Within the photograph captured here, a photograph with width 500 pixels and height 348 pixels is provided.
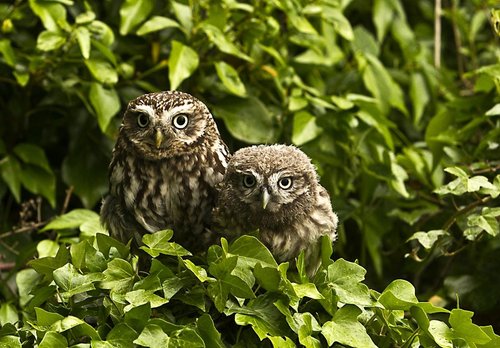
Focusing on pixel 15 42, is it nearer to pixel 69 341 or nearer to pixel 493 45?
pixel 69 341

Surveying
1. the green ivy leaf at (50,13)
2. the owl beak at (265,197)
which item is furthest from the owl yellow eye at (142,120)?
the green ivy leaf at (50,13)

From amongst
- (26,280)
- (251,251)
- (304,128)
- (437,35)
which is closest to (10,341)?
(251,251)

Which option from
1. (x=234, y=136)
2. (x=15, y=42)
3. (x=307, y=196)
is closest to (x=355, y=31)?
(x=234, y=136)

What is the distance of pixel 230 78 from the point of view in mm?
3473

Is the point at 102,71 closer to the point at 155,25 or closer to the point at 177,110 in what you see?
the point at 155,25

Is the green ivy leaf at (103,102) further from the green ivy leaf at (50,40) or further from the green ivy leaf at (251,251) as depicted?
the green ivy leaf at (251,251)

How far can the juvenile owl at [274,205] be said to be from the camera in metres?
2.51

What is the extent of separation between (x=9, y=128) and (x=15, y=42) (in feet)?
1.09

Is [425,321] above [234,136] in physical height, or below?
above

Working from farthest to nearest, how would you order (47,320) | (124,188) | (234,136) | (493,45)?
(493,45) → (234,136) → (124,188) → (47,320)

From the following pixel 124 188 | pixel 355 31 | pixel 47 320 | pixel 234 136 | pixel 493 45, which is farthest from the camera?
Result: pixel 493 45

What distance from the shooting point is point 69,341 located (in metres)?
2.07

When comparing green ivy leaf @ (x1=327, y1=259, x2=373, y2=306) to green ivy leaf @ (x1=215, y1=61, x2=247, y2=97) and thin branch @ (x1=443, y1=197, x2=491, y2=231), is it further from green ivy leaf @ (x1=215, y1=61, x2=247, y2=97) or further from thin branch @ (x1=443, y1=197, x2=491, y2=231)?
green ivy leaf @ (x1=215, y1=61, x2=247, y2=97)

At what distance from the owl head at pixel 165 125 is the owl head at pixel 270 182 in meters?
0.14
